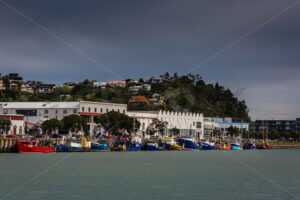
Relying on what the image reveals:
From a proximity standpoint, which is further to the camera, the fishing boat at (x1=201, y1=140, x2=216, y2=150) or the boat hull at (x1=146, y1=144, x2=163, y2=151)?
the fishing boat at (x1=201, y1=140, x2=216, y2=150)

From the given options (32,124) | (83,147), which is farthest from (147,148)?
(32,124)

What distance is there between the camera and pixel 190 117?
17562 centimetres

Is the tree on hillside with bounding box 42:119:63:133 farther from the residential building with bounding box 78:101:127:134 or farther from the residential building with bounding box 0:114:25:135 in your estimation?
the residential building with bounding box 78:101:127:134

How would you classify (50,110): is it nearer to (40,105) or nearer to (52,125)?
(40,105)

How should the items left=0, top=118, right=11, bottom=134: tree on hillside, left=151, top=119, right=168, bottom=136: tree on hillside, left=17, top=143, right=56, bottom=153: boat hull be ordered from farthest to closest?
1. left=151, top=119, right=168, bottom=136: tree on hillside
2. left=0, top=118, right=11, bottom=134: tree on hillside
3. left=17, top=143, right=56, bottom=153: boat hull

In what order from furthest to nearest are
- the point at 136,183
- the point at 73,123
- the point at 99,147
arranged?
the point at 73,123
the point at 99,147
the point at 136,183

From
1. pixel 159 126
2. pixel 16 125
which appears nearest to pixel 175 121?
pixel 159 126

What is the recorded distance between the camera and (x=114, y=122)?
4975 inches

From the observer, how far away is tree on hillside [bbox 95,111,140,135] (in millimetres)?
125625

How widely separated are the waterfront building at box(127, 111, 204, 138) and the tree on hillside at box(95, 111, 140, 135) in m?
16.8

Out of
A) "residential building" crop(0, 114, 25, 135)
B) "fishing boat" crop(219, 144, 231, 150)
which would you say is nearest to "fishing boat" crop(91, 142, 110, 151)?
"residential building" crop(0, 114, 25, 135)

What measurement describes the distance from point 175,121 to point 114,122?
43.0 meters

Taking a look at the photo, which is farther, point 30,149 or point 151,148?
point 151,148

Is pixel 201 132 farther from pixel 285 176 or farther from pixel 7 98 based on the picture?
pixel 285 176
